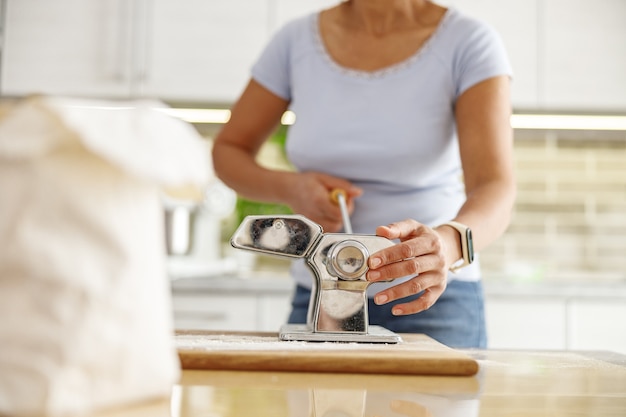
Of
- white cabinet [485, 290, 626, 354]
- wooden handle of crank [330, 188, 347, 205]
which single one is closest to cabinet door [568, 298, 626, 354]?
white cabinet [485, 290, 626, 354]

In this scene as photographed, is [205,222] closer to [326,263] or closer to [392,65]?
[392,65]

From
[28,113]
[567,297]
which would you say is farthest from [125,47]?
[28,113]

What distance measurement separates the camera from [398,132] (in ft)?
4.19

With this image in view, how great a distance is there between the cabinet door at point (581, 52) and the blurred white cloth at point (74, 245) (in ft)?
7.84

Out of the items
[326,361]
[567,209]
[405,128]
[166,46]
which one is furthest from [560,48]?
[326,361]

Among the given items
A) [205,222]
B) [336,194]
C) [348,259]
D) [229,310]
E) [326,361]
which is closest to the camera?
[326,361]

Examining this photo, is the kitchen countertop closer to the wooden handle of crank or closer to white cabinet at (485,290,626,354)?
the wooden handle of crank

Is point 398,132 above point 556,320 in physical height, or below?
above

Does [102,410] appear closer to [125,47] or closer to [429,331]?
[429,331]

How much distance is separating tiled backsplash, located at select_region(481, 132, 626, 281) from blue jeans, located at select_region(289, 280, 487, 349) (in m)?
1.67

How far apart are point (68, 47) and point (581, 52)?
5.80 feet

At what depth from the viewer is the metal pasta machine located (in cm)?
87

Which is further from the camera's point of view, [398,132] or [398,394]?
[398,132]

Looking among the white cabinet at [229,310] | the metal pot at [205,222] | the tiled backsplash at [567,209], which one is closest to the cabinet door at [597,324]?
the tiled backsplash at [567,209]
